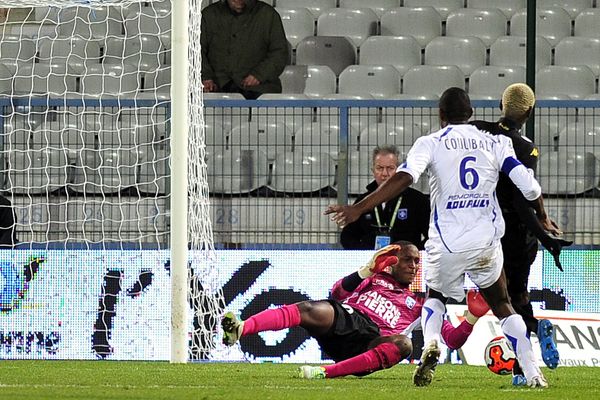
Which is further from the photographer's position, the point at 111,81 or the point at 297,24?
the point at 297,24

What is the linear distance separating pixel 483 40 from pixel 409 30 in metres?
0.94

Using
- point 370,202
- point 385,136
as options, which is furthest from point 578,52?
point 370,202

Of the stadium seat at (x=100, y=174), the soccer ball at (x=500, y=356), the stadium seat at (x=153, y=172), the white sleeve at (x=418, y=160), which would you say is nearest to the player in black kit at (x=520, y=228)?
the soccer ball at (x=500, y=356)

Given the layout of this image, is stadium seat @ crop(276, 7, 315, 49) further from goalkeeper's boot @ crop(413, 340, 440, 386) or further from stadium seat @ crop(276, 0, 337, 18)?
goalkeeper's boot @ crop(413, 340, 440, 386)

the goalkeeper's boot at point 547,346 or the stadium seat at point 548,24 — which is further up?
the stadium seat at point 548,24

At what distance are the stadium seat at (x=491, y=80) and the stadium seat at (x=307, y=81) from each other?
1.63 meters

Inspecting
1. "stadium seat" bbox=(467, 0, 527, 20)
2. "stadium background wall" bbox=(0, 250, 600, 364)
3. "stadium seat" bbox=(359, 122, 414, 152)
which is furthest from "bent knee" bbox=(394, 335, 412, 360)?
"stadium seat" bbox=(467, 0, 527, 20)

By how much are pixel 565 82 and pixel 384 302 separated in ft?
23.6

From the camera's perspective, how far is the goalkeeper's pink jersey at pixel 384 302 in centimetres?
855

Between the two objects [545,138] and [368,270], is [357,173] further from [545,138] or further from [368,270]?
[368,270]

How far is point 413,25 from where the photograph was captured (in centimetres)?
1602

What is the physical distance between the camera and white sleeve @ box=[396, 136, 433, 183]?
7.58 meters

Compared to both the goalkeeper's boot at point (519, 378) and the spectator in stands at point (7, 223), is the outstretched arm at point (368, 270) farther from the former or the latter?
the spectator in stands at point (7, 223)

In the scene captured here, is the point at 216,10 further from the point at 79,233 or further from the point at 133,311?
the point at 133,311
